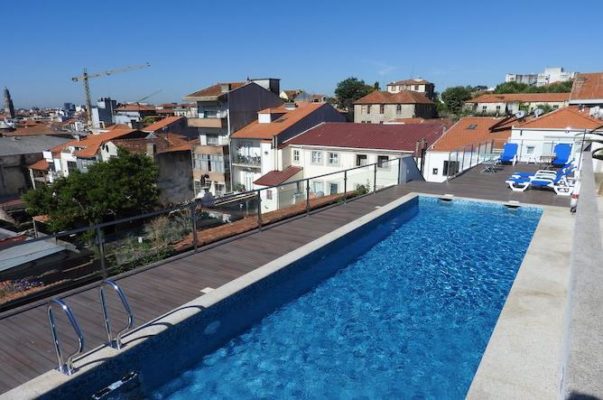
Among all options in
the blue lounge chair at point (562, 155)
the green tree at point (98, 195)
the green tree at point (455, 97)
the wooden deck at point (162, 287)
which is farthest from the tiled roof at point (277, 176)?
the green tree at point (455, 97)

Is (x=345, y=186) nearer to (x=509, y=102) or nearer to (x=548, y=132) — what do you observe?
(x=548, y=132)

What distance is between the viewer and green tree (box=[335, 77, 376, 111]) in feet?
252

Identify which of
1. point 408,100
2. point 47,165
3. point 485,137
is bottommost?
point 47,165

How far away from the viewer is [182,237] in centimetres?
756

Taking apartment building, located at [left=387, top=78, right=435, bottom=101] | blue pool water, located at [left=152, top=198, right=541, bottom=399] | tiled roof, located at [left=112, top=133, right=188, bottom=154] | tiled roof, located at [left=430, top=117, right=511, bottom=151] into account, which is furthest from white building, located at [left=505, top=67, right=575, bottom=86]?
blue pool water, located at [left=152, top=198, right=541, bottom=399]

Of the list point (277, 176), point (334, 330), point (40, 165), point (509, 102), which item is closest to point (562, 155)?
point (334, 330)

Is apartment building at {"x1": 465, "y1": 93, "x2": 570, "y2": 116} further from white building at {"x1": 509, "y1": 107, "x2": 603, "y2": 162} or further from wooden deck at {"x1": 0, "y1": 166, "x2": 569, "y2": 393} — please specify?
wooden deck at {"x1": 0, "y1": 166, "x2": 569, "y2": 393}

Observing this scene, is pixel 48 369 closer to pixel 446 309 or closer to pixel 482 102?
pixel 446 309

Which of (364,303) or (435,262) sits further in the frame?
(435,262)

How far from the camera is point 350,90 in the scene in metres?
77.2

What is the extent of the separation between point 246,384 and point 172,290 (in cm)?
179

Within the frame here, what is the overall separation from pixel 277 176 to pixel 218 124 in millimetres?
8521

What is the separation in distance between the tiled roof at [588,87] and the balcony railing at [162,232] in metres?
20.2

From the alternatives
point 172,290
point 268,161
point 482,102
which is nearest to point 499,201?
point 172,290
